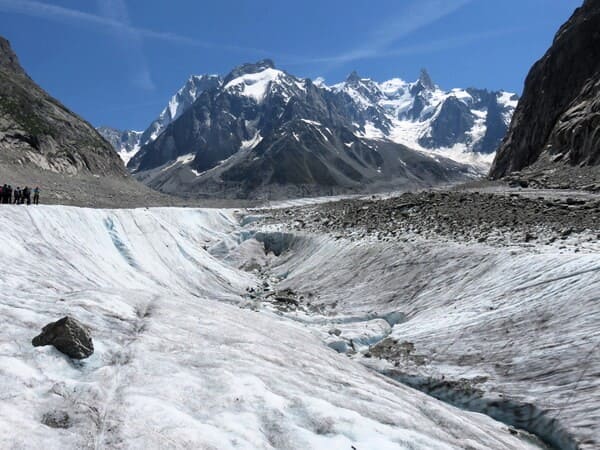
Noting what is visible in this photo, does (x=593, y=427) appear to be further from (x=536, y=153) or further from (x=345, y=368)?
(x=536, y=153)

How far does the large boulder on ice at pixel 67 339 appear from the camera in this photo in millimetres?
10633

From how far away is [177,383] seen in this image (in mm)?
10789

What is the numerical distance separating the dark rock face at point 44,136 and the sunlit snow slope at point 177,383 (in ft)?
245

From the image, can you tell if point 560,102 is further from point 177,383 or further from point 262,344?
point 177,383

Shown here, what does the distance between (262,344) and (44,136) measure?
9852 centimetres

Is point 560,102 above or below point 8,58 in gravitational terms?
below

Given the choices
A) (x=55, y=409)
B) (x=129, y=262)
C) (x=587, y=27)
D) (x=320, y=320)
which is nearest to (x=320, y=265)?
(x=320, y=320)

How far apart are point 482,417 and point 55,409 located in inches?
444

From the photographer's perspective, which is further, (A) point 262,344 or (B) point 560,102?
(B) point 560,102

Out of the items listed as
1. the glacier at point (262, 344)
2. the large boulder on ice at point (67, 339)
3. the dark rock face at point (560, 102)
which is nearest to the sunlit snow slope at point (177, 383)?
the glacier at point (262, 344)

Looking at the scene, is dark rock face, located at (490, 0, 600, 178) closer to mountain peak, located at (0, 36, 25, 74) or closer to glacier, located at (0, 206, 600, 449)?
glacier, located at (0, 206, 600, 449)

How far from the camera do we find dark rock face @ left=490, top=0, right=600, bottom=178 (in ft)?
199

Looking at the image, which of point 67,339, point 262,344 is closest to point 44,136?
point 262,344

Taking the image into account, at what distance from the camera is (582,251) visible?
59.5 ft
